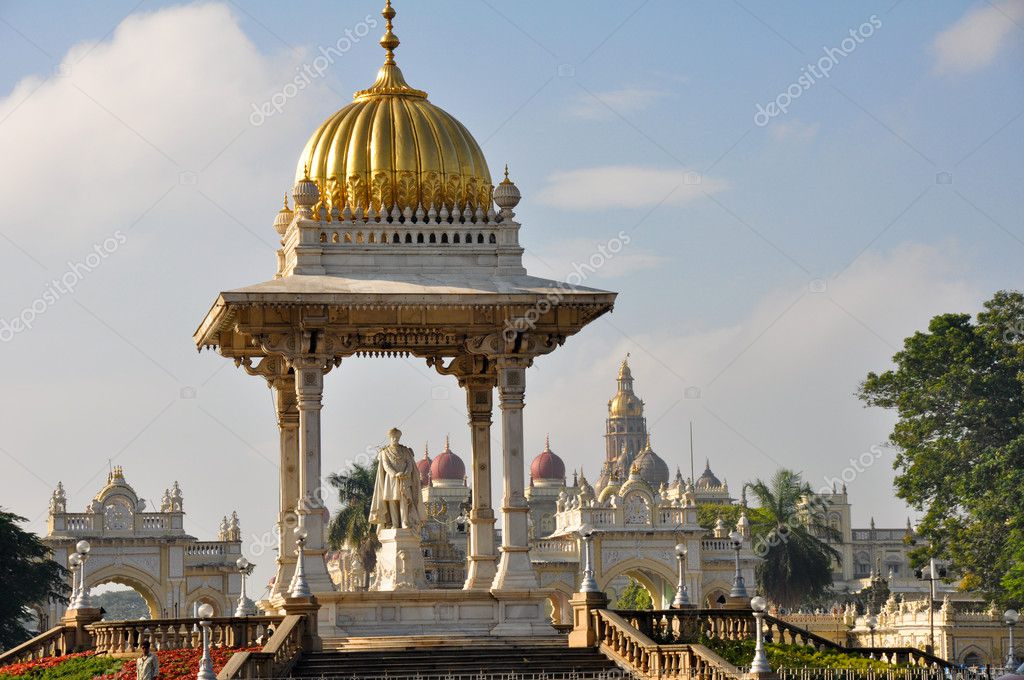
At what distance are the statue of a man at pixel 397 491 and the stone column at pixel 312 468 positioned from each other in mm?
1767

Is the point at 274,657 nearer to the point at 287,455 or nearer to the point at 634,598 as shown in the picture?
the point at 287,455

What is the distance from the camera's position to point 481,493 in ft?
115

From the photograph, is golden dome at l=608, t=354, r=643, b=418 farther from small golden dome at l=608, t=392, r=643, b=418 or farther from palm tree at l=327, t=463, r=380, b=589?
palm tree at l=327, t=463, r=380, b=589

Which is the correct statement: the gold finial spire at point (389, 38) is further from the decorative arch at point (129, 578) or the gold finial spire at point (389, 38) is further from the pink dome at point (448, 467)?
the pink dome at point (448, 467)

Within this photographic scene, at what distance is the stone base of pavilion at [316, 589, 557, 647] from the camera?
31438 mm

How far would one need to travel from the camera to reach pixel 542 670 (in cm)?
2908

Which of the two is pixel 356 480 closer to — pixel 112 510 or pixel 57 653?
pixel 112 510

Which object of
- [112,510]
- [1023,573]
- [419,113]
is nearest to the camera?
[419,113]

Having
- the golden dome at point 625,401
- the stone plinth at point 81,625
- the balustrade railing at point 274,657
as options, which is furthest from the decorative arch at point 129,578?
the golden dome at point 625,401

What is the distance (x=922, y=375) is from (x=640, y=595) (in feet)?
102

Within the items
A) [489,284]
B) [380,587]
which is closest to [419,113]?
[489,284]

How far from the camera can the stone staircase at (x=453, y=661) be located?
2861cm

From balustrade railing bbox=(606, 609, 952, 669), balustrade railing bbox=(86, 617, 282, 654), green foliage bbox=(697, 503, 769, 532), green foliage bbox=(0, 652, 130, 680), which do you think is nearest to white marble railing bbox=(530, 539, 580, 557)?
green foliage bbox=(697, 503, 769, 532)

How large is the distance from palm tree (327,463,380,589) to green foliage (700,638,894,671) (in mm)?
44554
